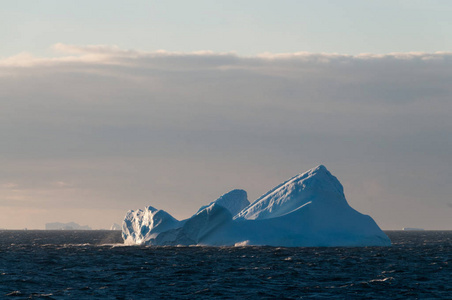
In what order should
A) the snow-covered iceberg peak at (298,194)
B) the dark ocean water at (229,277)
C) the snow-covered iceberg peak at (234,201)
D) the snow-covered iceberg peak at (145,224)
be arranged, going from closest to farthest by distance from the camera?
the dark ocean water at (229,277), the snow-covered iceberg peak at (298,194), the snow-covered iceberg peak at (145,224), the snow-covered iceberg peak at (234,201)

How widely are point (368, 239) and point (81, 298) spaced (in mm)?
46341

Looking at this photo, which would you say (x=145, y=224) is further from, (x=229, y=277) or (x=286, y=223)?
(x=229, y=277)

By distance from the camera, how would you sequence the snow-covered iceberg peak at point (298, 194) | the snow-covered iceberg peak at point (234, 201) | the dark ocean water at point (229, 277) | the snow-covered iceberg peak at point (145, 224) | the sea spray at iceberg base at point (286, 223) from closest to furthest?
the dark ocean water at point (229, 277)
the sea spray at iceberg base at point (286, 223)
the snow-covered iceberg peak at point (298, 194)
the snow-covered iceberg peak at point (145, 224)
the snow-covered iceberg peak at point (234, 201)

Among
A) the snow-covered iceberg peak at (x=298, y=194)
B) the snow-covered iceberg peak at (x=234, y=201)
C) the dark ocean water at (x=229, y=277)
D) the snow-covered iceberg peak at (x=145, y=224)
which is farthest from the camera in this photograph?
the snow-covered iceberg peak at (x=234, y=201)

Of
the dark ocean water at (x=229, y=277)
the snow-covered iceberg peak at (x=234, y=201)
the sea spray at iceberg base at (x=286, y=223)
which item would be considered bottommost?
the dark ocean water at (x=229, y=277)

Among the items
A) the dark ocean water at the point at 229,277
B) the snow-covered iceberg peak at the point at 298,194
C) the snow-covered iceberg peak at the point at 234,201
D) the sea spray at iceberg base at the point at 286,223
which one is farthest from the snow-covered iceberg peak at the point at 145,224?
the dark ocean water at the point at 229,277

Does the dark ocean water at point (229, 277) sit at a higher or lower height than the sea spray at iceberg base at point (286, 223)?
lower

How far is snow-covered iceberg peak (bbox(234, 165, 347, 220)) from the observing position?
242 ft

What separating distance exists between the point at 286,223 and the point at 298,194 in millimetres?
4668

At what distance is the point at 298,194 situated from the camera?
246 feet

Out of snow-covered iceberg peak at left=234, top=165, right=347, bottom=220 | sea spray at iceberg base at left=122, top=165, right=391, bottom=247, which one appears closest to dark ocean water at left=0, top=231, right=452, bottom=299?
sea spray at iceberg base at left=122, top=165, right=391, bottom=247

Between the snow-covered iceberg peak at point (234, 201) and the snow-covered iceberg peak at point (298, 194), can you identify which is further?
the snow-covered iceberg peak at point (234, 201)

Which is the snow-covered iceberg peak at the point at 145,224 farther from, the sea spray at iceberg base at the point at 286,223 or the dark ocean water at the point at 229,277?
the dark ocean water at the point at 229,277

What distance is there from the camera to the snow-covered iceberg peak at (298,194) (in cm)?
7388
